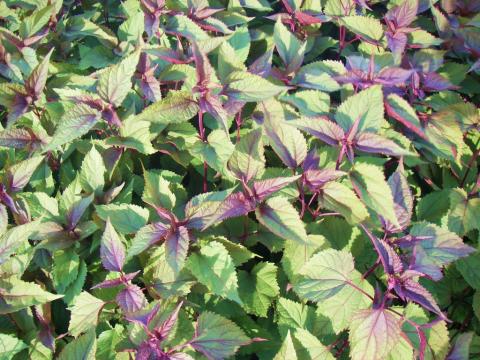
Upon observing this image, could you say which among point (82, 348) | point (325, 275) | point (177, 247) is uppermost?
point (177, 247)

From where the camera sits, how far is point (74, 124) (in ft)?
5.82

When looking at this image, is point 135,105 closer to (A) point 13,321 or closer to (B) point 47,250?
(B) point 47,250

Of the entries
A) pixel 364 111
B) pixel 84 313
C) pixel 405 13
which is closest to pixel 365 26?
pixel 405 13

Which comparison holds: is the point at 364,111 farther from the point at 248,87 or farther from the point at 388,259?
the point at 388,259

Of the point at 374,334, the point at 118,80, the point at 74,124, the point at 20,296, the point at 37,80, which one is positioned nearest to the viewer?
the point at 374,334

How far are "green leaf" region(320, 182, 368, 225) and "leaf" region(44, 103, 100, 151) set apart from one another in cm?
95

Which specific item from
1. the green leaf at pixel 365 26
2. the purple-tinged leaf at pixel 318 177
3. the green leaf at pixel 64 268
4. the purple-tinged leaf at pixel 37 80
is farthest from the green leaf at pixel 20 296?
the green leaf at pixel 365 26

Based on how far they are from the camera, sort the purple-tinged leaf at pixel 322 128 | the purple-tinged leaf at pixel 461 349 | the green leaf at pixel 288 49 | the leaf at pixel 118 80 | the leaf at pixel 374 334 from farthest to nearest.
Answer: the green leaf at pixel 288 49 < the leaf at pixel 118 80 < the purple-tinged leaf at pixel 322 128 < the purple-tinged leaf at pixel 461 349 < the leaf at pixel 374 334

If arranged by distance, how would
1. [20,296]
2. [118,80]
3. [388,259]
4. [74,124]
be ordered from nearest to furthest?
[388,259] < [20,296] < [74,124] < [118,80]

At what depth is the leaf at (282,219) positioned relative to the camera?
1.50m

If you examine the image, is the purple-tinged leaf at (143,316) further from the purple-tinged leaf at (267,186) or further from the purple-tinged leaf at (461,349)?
the purple-tinged leaf at (461,349)

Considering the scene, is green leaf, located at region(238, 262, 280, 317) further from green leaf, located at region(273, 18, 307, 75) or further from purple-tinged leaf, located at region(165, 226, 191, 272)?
green leaf, located at region(273, 18, 307, 75)

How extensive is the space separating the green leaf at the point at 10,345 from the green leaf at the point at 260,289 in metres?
0.82

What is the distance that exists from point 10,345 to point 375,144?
58.4 inches
